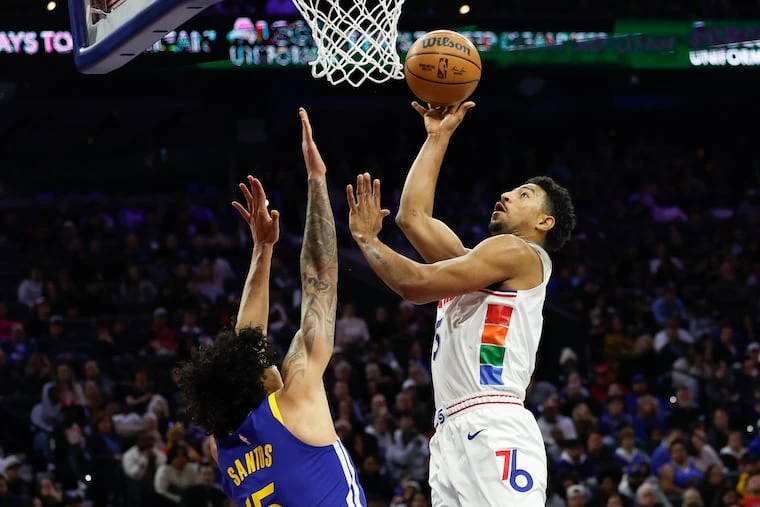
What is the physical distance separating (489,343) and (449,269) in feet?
1.15

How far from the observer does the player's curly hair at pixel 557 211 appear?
4746mm

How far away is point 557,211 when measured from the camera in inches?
187

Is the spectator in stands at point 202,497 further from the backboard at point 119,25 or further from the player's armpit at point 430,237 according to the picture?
the player's armpit at point 430,237

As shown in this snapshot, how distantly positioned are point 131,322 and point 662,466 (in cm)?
625

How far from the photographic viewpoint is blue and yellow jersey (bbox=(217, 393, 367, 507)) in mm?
3984

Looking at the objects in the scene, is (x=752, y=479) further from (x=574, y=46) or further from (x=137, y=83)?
(x=137, y=83)

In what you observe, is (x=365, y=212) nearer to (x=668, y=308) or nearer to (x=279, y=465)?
(x=279, y=465)

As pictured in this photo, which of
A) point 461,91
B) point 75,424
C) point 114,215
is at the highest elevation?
point 461,91

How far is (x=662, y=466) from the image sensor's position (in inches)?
435

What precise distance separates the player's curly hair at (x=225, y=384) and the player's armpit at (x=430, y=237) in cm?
94

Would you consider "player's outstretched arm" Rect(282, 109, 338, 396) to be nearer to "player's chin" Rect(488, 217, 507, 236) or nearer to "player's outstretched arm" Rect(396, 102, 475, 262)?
"player's outstretched arm" Rect(396, 102, 475, 262)

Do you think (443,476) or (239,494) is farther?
(443,476)

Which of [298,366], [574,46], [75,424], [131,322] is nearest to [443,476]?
[298,366]

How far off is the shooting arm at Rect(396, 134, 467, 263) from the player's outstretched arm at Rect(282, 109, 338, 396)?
0.33 m
